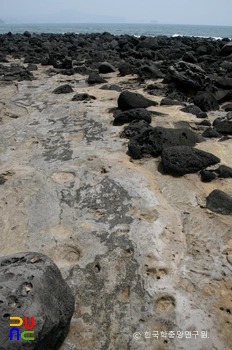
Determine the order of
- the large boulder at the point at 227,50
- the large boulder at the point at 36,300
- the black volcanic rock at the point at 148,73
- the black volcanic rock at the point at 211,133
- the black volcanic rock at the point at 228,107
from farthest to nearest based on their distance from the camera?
the large boulder at the point at 227,50, the black volcanic rock at the point at 148,73, the black volcanic rock at the point at 228,107, the black volcanic rock at the point at 211,133, the large boulder at the point at 36,300

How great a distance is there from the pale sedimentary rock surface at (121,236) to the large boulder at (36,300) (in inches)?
10.9

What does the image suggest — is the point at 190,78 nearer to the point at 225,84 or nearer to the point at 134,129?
the point at 225,84

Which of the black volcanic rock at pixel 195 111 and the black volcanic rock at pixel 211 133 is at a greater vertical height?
the black volcanic rock at pixel 195 111

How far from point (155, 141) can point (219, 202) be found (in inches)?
65.5

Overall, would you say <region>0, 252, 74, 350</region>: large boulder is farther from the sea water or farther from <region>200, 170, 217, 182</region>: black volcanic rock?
the sea water

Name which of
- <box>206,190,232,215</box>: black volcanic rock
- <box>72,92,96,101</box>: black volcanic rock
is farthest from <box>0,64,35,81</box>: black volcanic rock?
<box>206,190,232,215</box>: black volcanic rock

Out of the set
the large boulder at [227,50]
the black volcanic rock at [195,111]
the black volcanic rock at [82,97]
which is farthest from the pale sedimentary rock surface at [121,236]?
the large boulder at [227,50]

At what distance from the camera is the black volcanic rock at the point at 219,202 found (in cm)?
360

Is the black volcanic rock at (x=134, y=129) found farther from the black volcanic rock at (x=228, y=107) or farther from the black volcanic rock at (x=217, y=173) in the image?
the black volcanic rock at (x=228, y=107)

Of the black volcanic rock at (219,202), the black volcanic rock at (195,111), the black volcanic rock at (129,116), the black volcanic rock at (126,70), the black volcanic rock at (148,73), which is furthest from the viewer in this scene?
the black volcanic rock at (126,70)

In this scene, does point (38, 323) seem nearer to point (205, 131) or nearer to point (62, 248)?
point (62, 248)

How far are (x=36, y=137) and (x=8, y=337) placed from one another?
4282 millimetres

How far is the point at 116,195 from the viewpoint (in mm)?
3822

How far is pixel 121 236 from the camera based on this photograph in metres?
3.19
